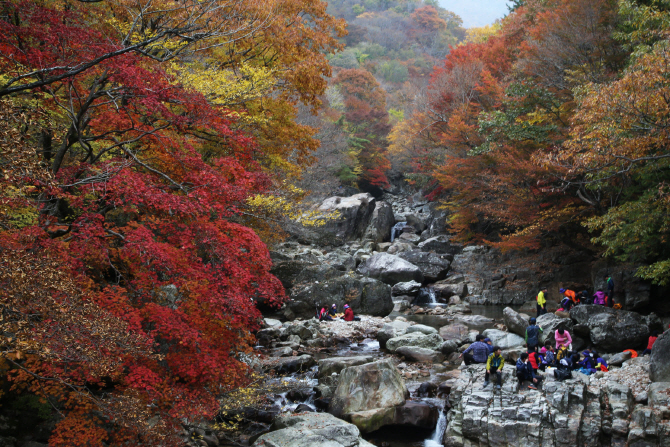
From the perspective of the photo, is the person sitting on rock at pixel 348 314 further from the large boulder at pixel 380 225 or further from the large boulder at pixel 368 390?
the large boulder at pixel 380 225

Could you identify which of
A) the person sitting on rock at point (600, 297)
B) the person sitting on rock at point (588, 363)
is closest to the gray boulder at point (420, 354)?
the person sitting on rock at point (588, 363)

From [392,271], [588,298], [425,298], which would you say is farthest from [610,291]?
[392,271]

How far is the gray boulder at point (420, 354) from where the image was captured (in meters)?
12.8

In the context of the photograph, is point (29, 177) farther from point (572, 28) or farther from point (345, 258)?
point (345, 258)

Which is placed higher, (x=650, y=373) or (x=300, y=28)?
(x=300, y=28)

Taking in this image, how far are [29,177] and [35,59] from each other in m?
2.96

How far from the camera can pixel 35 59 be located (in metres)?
6.04

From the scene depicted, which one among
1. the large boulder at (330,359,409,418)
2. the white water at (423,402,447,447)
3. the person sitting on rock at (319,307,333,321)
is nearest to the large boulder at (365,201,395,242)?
the person sitting on rock at (319,307,333,321)

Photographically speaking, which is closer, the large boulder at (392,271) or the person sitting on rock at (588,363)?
the person sitting on rock at (588,363)

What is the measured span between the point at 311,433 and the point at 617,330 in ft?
31.9

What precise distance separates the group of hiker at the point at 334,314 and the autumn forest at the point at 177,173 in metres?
5.00

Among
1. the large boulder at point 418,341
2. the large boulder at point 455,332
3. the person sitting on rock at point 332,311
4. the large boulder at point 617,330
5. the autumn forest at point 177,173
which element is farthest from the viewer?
the person sitting on rock at point 332,311

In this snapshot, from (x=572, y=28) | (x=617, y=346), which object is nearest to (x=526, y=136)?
(x=572, y=28)

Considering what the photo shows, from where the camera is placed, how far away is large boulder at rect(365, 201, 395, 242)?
31.8 meters
